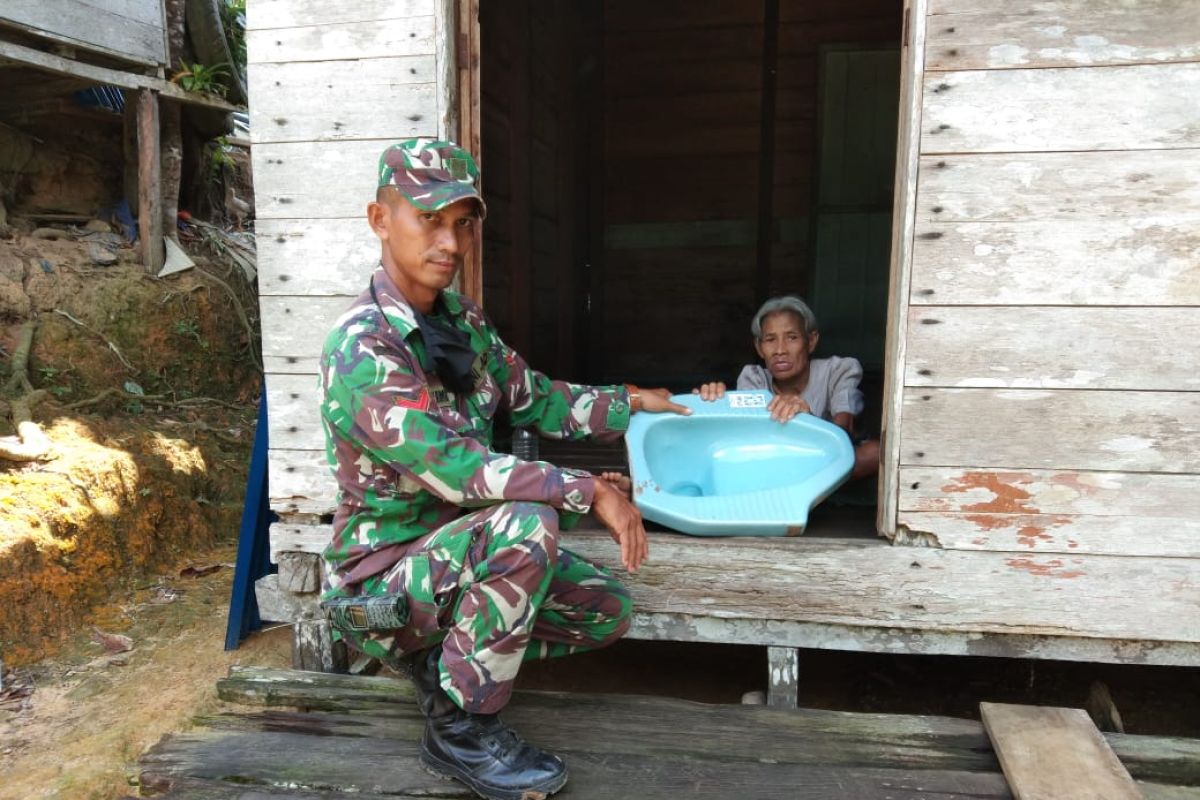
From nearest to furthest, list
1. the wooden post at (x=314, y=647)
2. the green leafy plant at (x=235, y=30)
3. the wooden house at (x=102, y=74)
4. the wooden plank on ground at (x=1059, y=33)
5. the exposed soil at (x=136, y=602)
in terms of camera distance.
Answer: the wooden plank on ground at (x=1059, y=33)
the wooden post at (x=314, y=647)
the exposed soil at (x=136, y=602)
the wooden house at (x=102, y=74)
the green leafy plant at (x=235, y=30)

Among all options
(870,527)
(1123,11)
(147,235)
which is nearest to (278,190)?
(870,527)

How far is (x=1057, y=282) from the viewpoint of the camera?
7.32 ft

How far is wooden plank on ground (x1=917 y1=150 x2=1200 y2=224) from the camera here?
2.15 m

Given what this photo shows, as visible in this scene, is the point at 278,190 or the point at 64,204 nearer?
the point at 278,190

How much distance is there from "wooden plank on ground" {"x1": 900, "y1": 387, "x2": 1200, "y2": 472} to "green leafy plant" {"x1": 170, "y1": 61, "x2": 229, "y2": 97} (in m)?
5.95

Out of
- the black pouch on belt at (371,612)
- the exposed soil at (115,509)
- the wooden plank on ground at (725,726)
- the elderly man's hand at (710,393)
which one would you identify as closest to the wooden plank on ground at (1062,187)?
the elderly man's hand at (710,393)

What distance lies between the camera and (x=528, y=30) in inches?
191

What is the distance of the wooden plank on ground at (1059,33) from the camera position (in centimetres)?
211

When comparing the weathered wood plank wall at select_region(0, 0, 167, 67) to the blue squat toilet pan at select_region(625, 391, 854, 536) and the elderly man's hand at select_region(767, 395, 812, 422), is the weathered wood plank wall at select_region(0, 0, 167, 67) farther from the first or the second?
the elderly man's hand at select_region(767, 395, 812, 422)

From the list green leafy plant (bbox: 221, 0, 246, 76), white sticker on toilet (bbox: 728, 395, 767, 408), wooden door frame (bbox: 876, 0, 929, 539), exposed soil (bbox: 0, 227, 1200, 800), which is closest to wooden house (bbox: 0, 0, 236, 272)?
exposed soil (bbox: 0, 227, 1200, 800)

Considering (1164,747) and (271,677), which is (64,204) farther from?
(1164,747)

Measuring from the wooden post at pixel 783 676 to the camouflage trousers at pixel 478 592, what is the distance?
3.20ft

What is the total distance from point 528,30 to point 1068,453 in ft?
12.8

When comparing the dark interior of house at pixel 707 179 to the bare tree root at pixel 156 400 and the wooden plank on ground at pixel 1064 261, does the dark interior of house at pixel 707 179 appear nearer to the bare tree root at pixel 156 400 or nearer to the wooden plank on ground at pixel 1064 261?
the bare tree root at pixel 156 400
